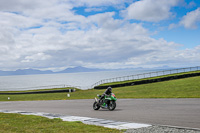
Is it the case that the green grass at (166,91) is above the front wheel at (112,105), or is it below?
above

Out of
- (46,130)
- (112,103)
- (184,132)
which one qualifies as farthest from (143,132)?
(112,103)

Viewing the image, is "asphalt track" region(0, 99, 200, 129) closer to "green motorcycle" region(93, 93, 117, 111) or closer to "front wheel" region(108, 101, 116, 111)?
"front wheel" region(108, 101, 116, 111)

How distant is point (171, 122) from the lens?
994cm

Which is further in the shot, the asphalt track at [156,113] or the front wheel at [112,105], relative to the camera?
the front wheel at [112,105]

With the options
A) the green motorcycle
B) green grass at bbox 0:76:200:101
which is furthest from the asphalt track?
green grass at bbox 0:76:200:101

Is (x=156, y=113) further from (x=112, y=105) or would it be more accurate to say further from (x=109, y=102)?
(x=109, y=102)

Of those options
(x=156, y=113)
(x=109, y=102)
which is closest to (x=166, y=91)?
(x=109, y=102)

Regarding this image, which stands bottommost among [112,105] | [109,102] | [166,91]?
[112,105]

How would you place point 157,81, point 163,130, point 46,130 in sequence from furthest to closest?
point 157,81 → point 46,130 → point 163,130

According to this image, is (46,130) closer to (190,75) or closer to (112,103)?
(112,103)

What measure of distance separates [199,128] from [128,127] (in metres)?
2.74

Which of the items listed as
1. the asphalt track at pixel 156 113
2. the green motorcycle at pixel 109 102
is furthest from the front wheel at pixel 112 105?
the asphalt track at pixel 156 113

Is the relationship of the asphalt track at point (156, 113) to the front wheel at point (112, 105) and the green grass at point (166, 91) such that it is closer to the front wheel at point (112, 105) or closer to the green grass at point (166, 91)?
the front wheel at point (112, 105)

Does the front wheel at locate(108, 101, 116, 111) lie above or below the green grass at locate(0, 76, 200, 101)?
below
